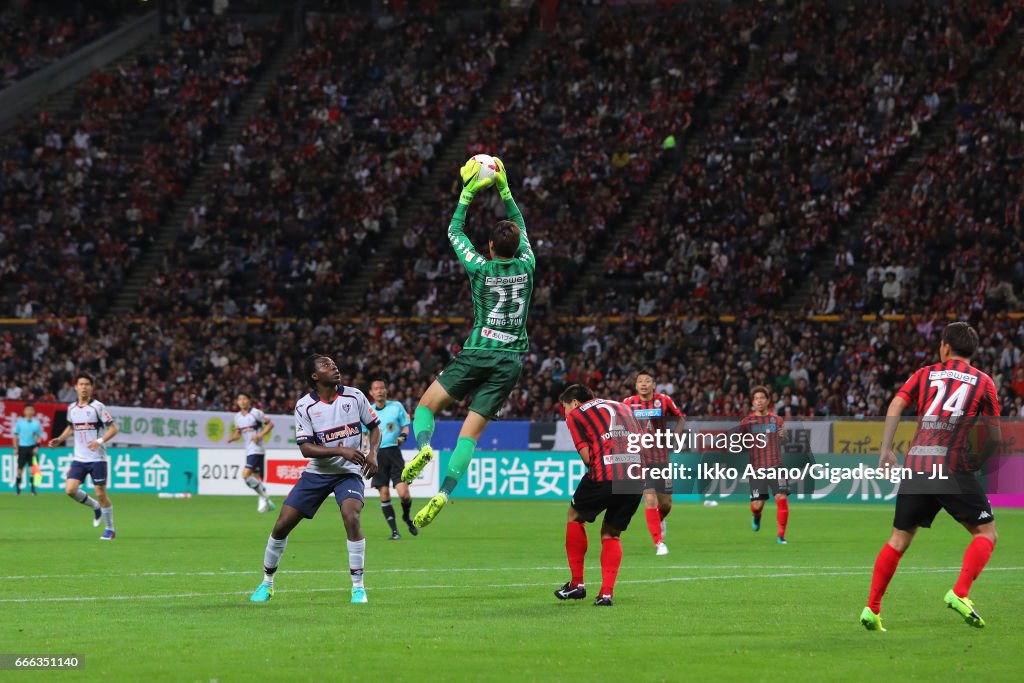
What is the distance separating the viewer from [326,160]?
164ft

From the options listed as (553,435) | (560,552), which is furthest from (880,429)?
(560,552)

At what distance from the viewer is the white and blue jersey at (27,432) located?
37281 mm

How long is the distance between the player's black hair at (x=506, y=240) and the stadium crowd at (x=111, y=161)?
1414 inches

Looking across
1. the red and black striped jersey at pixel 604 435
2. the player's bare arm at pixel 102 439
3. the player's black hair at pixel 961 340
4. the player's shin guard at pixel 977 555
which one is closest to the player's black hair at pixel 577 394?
the red and black striped jersey at pixel 604 435

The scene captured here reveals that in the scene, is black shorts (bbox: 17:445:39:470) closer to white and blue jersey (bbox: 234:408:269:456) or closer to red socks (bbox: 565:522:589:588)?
white and blue jersey (bbox: 234:408:269:456)

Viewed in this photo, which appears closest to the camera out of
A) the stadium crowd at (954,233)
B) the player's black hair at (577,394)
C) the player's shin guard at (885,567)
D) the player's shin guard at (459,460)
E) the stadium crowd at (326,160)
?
the player's shin guard at (885,567)

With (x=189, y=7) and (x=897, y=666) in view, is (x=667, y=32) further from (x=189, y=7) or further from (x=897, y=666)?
(x=897, y=666)

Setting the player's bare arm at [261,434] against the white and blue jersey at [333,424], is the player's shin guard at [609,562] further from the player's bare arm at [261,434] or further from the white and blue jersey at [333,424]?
the player's bare arm at [261,434]

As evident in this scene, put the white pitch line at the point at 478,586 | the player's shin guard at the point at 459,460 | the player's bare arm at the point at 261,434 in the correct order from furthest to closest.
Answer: the player's bare arm at the point at 261,434 < the white pitch line at the point at 478,586 < the player's shin guard at the point at 459,460

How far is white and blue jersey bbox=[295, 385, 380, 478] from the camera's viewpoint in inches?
591

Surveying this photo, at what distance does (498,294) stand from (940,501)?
385 centimetres

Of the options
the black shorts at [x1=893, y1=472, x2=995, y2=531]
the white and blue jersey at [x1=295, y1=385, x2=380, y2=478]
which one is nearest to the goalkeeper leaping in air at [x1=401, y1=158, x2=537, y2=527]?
→ the white and blue jersey at [x1=295, y1=385, x2=380, y2=478]

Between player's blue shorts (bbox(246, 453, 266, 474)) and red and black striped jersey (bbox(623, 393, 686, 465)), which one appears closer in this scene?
red and black striped jersey (bbox(623, 393, 686, 465))

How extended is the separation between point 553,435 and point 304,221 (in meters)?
14.4
